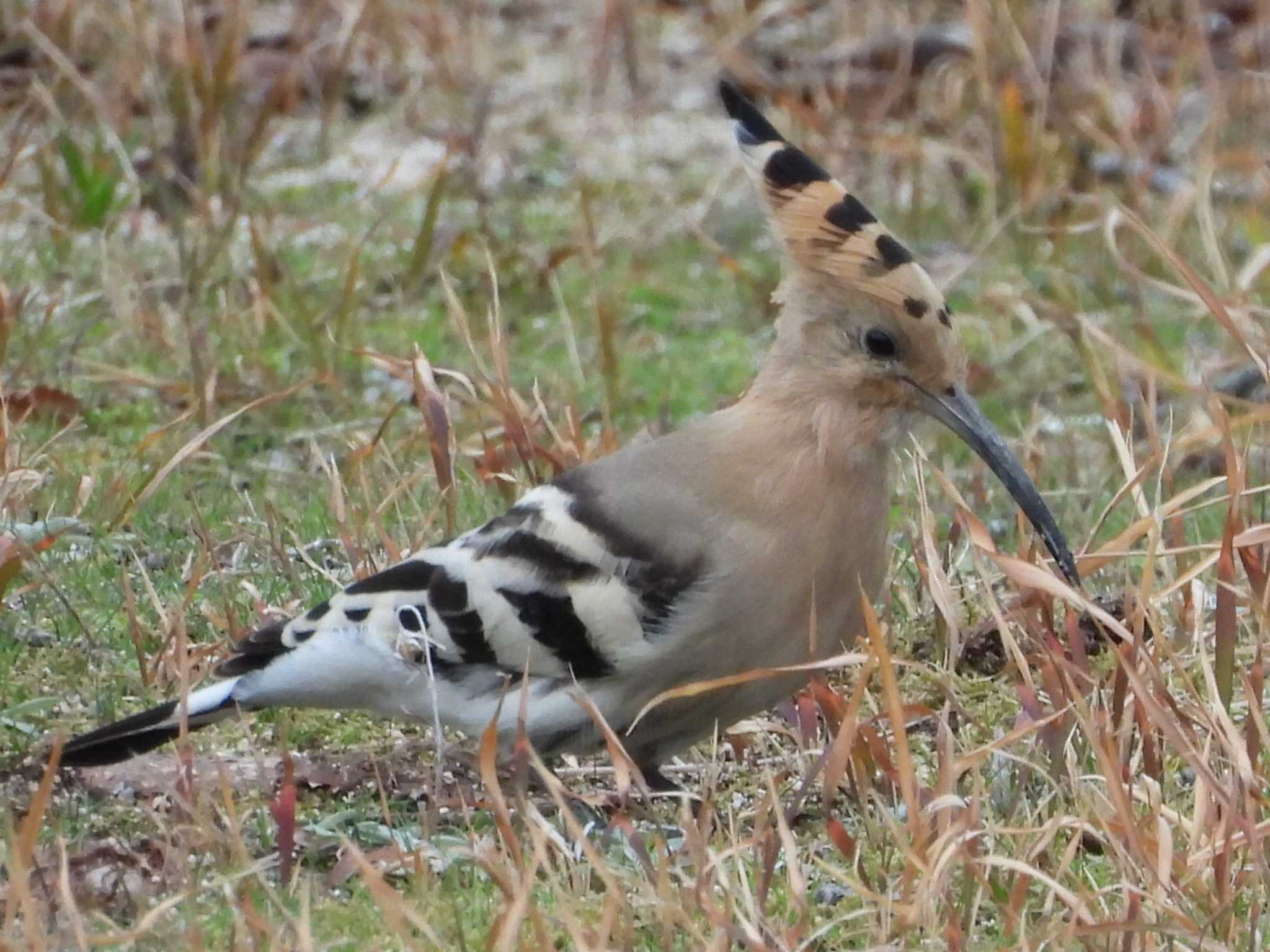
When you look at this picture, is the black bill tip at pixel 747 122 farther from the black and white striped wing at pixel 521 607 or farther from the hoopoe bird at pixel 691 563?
the black and white striped wing at pixel 521 607

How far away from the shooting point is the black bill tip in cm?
246

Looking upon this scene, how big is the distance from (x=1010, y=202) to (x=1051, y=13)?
22.5 inches

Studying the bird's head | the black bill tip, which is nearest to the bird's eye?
the bird's head

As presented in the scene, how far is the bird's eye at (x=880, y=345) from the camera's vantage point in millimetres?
2408

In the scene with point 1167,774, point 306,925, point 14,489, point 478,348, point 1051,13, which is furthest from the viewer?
point 1051,13

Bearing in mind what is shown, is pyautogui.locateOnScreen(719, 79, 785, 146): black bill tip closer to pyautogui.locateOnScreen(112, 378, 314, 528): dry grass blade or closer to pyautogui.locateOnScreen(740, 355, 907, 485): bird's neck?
pyautogui.locateOnScreen(740, 355, 907, 485): bird's neck

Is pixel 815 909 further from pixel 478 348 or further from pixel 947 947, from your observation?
pixel 478 348

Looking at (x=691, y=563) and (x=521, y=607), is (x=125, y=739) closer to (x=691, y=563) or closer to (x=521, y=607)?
(x=521, y=607)

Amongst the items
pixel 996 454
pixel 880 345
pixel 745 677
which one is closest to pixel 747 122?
pixel 880 345

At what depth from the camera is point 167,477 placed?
10.3ft

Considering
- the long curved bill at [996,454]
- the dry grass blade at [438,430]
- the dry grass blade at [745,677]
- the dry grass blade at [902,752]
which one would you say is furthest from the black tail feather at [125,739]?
the long curved bill at [996,454]

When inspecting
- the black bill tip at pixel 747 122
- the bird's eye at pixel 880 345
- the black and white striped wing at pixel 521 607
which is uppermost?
the black bill tip at pixel 747 122

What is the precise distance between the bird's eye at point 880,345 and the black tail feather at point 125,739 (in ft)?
2.69

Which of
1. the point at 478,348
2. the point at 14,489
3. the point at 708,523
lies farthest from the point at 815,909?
the point at 478,348
